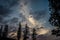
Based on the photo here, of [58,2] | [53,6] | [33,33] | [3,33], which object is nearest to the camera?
[58,2]

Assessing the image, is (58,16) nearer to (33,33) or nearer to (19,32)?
(33,33)

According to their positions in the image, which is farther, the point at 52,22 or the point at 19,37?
the point at 19,37

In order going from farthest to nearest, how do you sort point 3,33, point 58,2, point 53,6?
1. point 3,33
2. point 53,6
3. point 58,2

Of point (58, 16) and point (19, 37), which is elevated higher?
point (58, 16)

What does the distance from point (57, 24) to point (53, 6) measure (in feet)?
9.67

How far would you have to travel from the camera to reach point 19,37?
242 feet

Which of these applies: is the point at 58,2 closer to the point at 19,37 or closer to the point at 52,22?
the point at 52,22

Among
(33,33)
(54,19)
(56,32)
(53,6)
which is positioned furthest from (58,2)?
(33,33)

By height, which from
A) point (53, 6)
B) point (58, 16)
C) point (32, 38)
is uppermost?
point (53, 6)

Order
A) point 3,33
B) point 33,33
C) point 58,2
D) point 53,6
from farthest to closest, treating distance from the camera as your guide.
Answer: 1. point 3,33
2. point 33,33
3. point 53,6
4. point 58,2

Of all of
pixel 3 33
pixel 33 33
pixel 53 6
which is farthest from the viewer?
pixel 3 33

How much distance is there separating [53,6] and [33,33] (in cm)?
5270

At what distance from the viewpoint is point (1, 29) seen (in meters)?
84.7

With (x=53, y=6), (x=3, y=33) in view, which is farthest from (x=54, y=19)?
(x=3, y=33)
